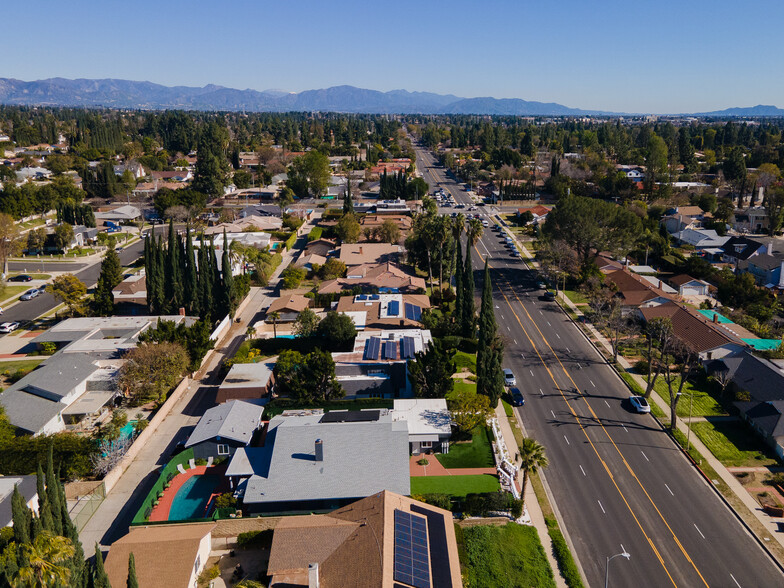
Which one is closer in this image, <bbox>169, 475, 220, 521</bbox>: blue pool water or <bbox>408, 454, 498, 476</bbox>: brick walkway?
<bbox>169, 475, 220, 521</bbox>: blue pool water

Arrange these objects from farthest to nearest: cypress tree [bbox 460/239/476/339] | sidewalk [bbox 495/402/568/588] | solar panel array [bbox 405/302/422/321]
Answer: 1. solar panel array [bbox 405/302/422/321]
2. cypress tree [bbox 460/239/476/339]
3. sidewalk [bbox 495/402/568/588]

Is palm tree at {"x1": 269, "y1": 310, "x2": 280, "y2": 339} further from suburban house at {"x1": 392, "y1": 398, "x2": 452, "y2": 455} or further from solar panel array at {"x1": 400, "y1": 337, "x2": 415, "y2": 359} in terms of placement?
suburban house at {"x1": 392, "y1": 398, "x2": 452, "y2": 455}

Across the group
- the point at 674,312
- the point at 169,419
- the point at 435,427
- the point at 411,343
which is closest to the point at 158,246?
the point at 169,419

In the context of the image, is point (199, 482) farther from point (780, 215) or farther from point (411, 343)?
point (780, 215)

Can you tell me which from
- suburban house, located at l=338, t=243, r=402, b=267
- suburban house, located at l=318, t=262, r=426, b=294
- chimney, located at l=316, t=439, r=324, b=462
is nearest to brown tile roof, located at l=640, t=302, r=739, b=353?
suburban house, located at l=318, t=262, r=426, b=294

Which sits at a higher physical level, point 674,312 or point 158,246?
point 158,246

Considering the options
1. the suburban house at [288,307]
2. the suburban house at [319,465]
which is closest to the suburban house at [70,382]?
the suburban house at [288,307]
